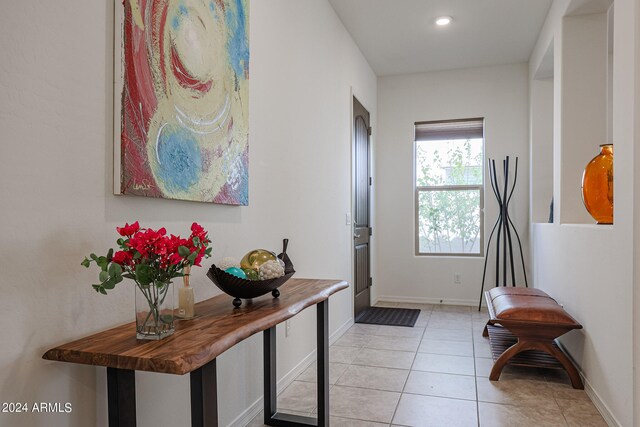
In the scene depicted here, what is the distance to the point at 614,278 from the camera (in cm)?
222

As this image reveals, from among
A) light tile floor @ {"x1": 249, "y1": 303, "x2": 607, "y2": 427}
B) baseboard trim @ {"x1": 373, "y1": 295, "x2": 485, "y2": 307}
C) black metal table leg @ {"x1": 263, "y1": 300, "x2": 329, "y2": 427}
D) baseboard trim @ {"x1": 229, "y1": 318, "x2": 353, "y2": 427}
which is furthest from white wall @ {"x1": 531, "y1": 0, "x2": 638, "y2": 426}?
baseboard trim @ {"x1": 373, "y1": 295, "x2": 485, "y2": 307}

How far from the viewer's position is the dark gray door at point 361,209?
4684 mm

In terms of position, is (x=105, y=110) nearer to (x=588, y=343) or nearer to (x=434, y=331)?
(x=588, y=343)

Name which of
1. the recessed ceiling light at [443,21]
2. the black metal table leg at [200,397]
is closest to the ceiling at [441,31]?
the recessed ceiling light at [443,21]

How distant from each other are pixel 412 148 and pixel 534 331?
10.4 feet

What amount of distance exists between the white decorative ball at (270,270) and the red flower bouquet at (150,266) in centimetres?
44

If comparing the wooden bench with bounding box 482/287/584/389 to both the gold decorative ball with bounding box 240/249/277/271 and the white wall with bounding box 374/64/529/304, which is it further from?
the white wall with bounding box 374/64/529/304

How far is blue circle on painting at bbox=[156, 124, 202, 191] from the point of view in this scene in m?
1.62

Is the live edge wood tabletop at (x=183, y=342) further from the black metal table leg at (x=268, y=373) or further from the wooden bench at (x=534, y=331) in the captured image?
the wooden bench at (x=534, y=331)

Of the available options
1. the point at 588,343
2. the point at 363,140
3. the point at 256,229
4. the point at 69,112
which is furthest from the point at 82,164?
the point at 363,140

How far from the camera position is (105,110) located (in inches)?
55.0

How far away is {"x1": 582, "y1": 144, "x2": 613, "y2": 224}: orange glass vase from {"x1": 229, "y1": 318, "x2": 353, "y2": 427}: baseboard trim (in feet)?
6.64

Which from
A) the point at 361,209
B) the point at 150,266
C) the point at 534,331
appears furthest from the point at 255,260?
the point at 361,209

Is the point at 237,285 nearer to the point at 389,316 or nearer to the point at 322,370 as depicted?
the point at 322,370
